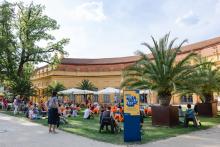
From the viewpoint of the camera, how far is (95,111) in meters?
24.2

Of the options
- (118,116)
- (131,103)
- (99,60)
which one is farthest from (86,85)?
(131,103)

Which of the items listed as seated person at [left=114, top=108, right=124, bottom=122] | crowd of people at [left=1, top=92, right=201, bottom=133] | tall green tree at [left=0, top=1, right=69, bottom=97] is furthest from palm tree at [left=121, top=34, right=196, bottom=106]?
tall green tree at [left=0, top=1, right=69, bottom=97]

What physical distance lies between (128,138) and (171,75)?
6038 millimetres

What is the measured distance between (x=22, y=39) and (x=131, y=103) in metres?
29.7

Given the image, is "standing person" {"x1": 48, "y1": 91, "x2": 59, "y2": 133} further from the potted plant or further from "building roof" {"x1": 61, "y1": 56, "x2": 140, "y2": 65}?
"building roof" {"x1": 61, "y1": 56, "x2": 140, "y2": 65}

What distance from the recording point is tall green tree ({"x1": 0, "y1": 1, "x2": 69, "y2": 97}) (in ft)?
116

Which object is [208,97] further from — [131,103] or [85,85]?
[85,85]

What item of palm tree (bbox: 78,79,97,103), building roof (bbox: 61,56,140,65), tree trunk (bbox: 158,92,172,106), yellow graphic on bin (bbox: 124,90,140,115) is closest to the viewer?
yellow graphic on bin (bbox: 124,90,140,115)

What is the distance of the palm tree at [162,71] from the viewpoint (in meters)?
14.9

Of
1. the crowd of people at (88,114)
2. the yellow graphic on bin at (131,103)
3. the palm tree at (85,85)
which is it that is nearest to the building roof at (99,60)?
the palm tree at (85,85)

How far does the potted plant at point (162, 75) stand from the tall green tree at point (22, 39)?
2203 cm

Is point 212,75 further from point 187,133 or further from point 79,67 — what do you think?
point 79,67

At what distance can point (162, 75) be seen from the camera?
1486 centimetres

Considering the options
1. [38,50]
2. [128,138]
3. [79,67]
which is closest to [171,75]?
[128,138]
